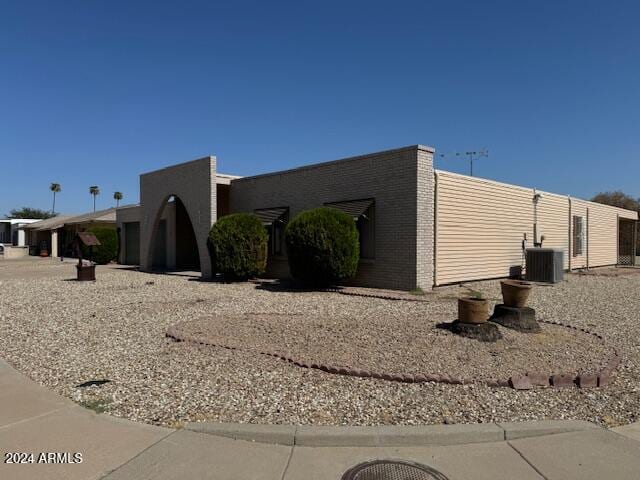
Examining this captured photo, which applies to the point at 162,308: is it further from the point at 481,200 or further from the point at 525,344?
the point at 481,200

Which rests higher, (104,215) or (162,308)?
(104,215)

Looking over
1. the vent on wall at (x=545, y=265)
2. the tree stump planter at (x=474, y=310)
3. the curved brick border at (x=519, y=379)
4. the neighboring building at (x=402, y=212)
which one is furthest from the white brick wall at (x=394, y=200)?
the curved brick border at (x=519, y=379)

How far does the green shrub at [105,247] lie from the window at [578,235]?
2464 cm

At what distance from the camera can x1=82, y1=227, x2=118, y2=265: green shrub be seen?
28.2 m

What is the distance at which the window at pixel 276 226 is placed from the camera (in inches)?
658

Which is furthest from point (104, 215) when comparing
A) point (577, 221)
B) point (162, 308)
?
point (577, 221)

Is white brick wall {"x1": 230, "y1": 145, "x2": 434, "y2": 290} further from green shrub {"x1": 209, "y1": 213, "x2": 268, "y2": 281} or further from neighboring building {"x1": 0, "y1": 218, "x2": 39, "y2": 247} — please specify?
neighboring building {"x1": 0, "y1": 218, "x2": 39, "y2": 247}

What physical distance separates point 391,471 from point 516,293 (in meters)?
4.80

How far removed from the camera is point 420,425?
12.9ft

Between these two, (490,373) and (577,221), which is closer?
(490,373)

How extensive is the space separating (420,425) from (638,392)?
8.36 ft

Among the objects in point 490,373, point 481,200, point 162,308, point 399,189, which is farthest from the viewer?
point 481,200

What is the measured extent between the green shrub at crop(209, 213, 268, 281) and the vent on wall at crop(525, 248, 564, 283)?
9.02m

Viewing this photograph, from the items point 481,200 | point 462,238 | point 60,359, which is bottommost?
point 60,359
